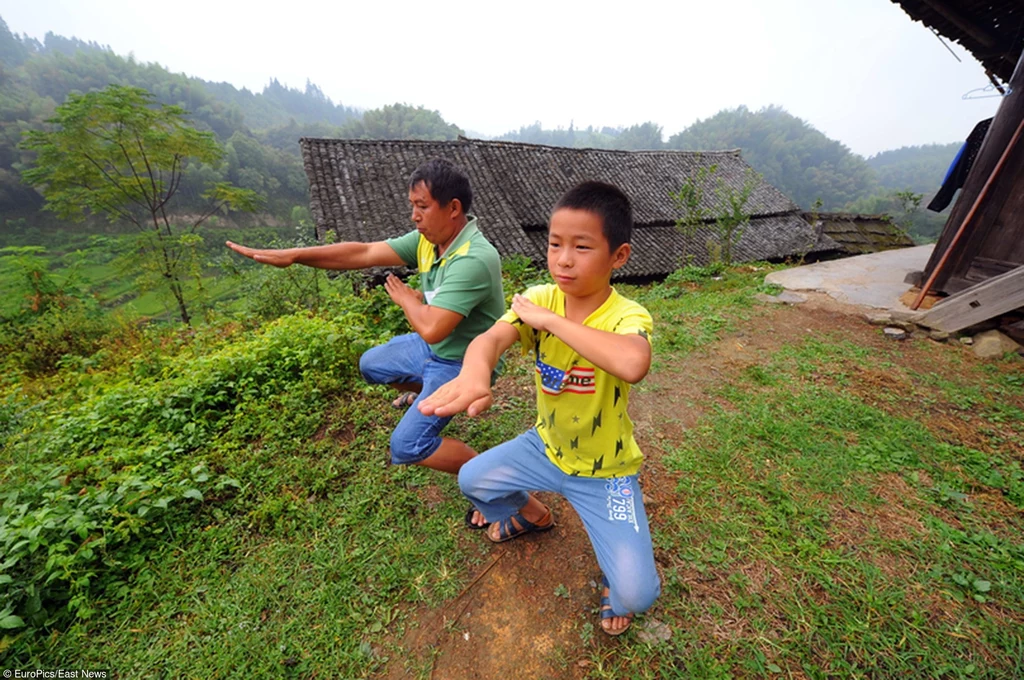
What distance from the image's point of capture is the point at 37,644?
179cm

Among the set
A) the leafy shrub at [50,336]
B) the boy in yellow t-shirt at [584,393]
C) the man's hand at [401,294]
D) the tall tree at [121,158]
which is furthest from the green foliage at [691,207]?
the tall tree at [121,158]

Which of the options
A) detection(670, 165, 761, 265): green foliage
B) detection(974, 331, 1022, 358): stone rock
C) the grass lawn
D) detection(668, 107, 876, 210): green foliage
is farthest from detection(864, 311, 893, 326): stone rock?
detection(668, 107, 876, 210): green foliage

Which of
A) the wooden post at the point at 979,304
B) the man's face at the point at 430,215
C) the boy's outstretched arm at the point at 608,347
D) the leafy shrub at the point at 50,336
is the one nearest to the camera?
the boy's outstretched arm at the point at 608,347

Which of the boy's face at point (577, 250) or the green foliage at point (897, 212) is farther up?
the boy's face at point (577, 250)

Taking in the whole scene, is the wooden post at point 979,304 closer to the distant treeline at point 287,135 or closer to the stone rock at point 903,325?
the stone rock at point 903,325

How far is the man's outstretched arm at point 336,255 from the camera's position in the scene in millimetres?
2693

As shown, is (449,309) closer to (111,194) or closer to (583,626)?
(583,626)

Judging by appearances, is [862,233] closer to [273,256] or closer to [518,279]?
[518,279]

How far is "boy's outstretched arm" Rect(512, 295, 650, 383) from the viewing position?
4.42 ft

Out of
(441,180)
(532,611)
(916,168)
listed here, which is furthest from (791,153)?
(532,611)

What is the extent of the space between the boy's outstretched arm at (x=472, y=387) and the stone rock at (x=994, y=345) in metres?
5.72

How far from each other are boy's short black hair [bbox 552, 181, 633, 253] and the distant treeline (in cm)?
2178

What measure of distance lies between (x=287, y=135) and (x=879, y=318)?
3463 inches

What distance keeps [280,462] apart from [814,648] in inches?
127
